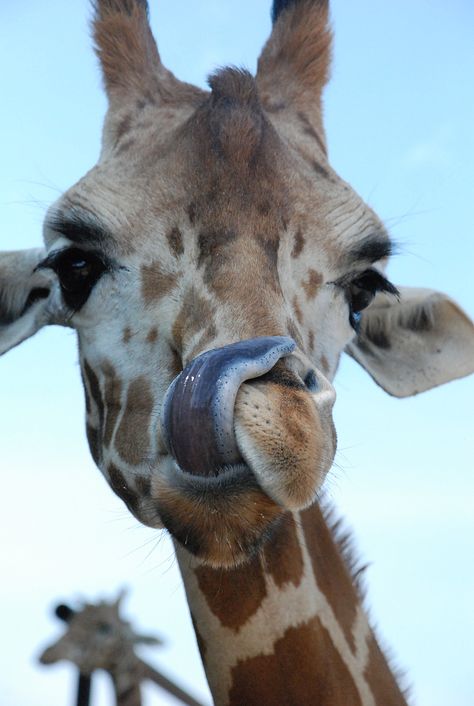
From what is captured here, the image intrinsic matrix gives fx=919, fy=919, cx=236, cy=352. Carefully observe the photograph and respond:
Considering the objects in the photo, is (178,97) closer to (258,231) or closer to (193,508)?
(258,231)

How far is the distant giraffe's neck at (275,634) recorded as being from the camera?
3.66m

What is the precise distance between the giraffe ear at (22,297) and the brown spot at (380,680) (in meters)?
2.21

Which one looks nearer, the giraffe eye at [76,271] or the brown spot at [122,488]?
the brown spot at [122,488]

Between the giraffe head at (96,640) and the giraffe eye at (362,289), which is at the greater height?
the giraffe eye at (362,289)

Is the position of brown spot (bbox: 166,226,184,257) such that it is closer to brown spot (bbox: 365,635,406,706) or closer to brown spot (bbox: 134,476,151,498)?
brown spot (bbox: 134,476,151,498)

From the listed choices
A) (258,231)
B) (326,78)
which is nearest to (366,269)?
(258,231)

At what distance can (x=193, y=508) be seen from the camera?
2846mm

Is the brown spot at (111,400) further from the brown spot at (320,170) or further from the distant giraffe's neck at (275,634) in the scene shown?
the brown spot at (320,170)

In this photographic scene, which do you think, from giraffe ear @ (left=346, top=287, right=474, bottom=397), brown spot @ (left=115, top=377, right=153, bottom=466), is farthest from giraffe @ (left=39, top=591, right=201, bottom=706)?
brown spot @ (left=115, top=377, right=153, bottom=466)

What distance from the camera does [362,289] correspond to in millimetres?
4004

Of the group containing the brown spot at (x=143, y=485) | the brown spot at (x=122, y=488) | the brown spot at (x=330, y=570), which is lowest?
the brown spot at (x=330, y=570)

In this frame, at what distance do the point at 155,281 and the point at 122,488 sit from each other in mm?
851

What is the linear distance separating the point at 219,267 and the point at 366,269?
3.05ft

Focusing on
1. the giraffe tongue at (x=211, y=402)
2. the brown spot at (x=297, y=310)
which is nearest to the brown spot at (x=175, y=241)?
the brown spot at (x=297, y=310)
